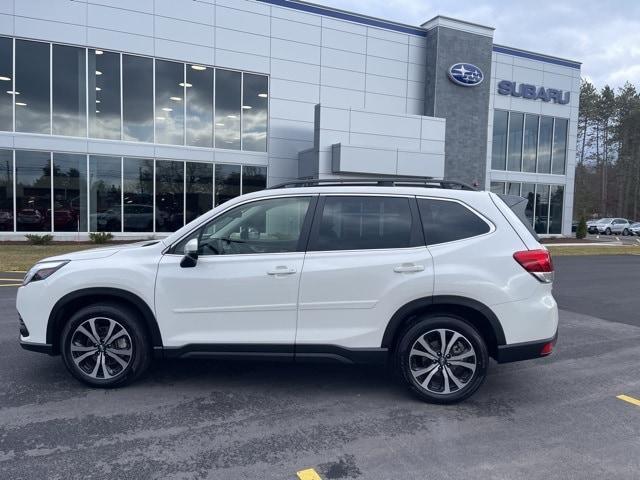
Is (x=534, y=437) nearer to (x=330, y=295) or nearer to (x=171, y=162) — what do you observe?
(x=330, y=295)

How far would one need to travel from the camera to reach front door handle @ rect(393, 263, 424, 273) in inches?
163

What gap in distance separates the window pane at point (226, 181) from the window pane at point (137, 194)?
2.83 meters

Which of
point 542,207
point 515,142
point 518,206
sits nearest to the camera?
point 518,206

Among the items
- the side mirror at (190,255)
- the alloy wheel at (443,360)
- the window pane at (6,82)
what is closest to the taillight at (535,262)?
the alloy wheel at (443,360)

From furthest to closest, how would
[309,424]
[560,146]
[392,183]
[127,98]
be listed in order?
[560,146], [127,98], [392,183], [309,424]

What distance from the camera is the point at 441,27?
79.4 ft

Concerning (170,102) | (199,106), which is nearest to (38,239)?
(170,102)

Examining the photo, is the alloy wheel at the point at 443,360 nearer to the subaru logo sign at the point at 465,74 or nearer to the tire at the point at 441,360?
the tire at the point at 441,360

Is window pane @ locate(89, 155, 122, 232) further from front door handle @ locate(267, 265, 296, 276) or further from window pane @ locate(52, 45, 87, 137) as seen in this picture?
front door handle @ locate(267, 265, 296, 276)

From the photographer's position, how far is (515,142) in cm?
2836

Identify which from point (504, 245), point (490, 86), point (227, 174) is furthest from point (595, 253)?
point (504, 245)

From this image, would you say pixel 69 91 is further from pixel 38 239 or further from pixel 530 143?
pixel 530 143

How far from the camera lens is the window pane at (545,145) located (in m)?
29.2

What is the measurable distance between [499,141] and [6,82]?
23842mm
